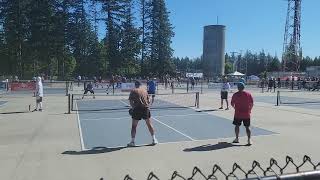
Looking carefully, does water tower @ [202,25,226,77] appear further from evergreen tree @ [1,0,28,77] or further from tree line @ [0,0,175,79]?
evergreen tree @ [1,0,28,77]

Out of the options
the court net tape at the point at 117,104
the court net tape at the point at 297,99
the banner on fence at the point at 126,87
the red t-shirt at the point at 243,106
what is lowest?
the court net tape at the point at 117,104

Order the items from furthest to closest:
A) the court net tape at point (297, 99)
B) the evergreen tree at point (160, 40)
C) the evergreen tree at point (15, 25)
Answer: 1. the evergreen tree at point (160, 40)
2. the evergreen tree at point (15, 25)
3. the court net tape at point (297, 99)

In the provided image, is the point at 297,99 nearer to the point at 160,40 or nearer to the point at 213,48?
the point at 160,40

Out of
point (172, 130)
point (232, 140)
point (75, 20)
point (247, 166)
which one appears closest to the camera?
point (247, 166)

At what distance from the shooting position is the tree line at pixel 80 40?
6675 centimetres

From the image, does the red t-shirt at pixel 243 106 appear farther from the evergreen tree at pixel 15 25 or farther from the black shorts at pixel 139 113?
the evergreen tree at pixel 15 25

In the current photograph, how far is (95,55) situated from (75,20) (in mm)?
9229

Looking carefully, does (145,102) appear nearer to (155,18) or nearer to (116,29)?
(116,29)

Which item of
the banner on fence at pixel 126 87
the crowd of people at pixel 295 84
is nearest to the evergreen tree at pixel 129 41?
the crowd of people at pixel 295 84

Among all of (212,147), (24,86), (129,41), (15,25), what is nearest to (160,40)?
(129,41)

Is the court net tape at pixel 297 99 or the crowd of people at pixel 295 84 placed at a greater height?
the crowd of people at pixel 295 84

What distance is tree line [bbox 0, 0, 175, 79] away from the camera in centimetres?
6675

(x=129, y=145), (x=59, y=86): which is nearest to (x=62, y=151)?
(x=129, y=145)

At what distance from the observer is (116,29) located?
78.2 m
